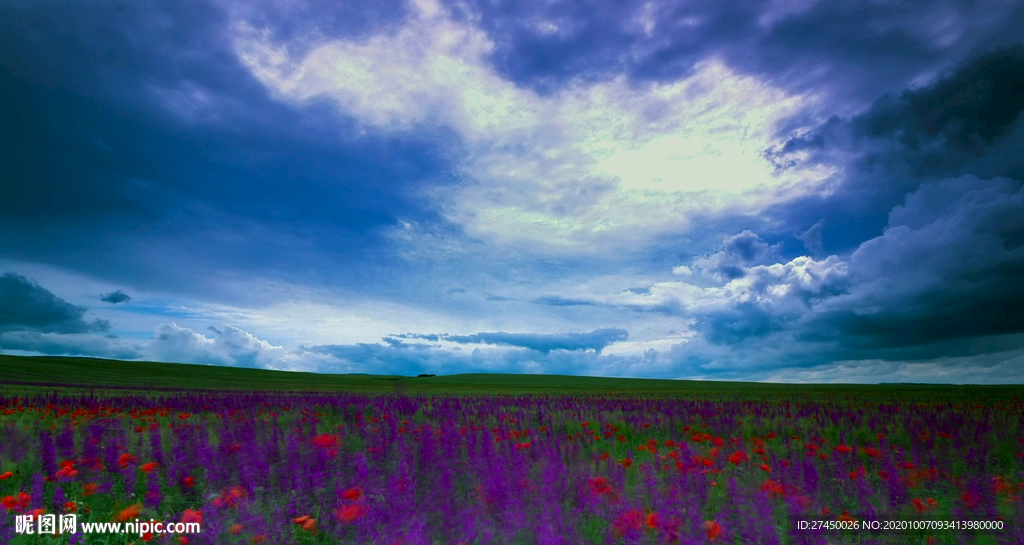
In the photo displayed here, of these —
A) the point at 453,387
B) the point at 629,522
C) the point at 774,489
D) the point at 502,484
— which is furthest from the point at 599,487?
the point at 453,387

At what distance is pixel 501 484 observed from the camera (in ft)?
14.0

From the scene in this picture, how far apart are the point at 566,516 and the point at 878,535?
82.3 inches

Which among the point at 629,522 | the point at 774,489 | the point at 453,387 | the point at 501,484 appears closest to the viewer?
the point at 629,522

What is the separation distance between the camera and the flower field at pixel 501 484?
3.75 m

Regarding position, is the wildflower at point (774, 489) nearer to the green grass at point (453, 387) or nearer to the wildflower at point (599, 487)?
the wildflower at point (599, 487)

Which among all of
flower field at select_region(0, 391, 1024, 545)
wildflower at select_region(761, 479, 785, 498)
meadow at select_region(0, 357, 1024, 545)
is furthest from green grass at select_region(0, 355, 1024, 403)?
wildflower at select_region(761, 479, 785, 498)

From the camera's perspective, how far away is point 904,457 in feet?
19.6

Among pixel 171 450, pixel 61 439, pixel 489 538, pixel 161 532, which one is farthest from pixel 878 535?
pixel 61 439

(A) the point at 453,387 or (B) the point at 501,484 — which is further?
(A) the point at 453,387

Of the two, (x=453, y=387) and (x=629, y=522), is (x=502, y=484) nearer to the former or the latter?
(x=629, y=522)

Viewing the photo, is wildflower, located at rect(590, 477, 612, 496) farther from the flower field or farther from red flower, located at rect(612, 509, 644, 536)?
red flower, located at rect(612, 509, 644, 536)

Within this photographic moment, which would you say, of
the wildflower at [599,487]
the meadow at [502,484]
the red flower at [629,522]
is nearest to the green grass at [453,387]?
the meadow at [502,484]

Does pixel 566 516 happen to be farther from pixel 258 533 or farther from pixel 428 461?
pixel 258 533

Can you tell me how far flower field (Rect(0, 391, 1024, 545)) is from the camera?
3.75 metres
